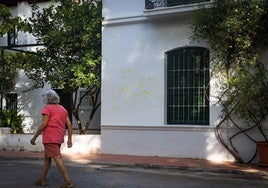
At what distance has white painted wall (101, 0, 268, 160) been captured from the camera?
43.3 ft

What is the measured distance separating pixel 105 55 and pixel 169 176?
19.7 ft

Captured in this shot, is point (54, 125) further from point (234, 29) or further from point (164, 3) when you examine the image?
point (164, 3)

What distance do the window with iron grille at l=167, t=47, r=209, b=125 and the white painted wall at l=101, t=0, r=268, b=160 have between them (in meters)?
0.22

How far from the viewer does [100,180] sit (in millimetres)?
9445

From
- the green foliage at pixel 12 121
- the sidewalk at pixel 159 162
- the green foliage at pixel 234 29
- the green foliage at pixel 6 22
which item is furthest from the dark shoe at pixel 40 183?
the green foliage at pixel 12 121

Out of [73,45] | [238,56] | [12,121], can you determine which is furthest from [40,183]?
[12,121]

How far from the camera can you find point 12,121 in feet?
60.2

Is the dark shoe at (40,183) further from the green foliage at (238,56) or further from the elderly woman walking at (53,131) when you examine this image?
the green foliage at (238,56)

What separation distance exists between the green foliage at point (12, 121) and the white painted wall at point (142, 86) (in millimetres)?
5333

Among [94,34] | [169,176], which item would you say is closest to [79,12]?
[94,34]

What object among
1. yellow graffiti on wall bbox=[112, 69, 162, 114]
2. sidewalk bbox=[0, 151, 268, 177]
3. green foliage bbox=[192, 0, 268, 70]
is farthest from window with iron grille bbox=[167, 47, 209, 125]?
sidewalk bbox=[0, 151, 268, 177]

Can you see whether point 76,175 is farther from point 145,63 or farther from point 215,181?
point 145,63

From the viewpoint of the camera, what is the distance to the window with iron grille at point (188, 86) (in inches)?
518

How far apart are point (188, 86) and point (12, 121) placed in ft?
27.8
